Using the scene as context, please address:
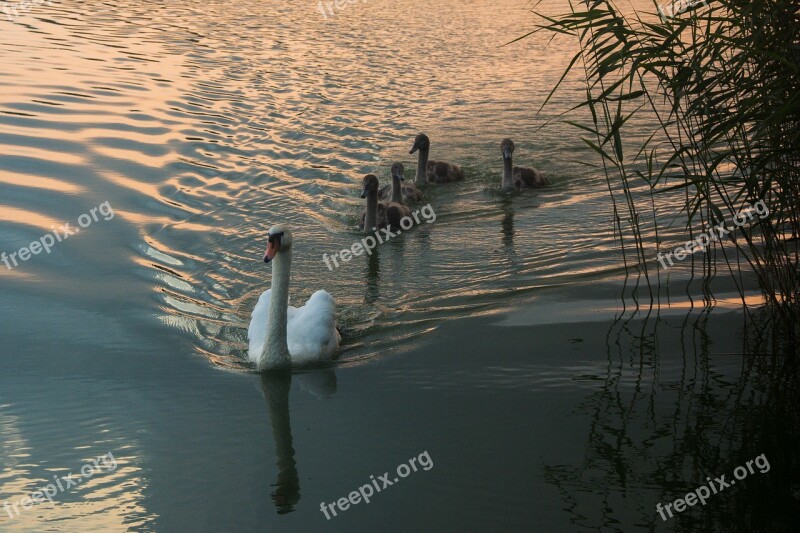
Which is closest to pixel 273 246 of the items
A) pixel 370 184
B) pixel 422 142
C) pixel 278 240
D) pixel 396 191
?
pixel 278 240

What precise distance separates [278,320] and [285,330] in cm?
9

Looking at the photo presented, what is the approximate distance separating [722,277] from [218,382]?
15.6 ft

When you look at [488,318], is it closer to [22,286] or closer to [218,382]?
[218,382]

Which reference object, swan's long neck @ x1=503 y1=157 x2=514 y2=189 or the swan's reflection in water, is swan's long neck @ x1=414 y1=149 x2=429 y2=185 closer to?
Answer: swan's long neck @ x1=503 y1=157 x2=514 y2=189

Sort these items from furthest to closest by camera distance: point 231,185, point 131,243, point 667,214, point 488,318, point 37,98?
point 37,98, point 231,185, point 667,214, point 131,243, point 488,318

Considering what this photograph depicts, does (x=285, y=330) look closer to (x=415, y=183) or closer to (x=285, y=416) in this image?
(x=285, y=416)

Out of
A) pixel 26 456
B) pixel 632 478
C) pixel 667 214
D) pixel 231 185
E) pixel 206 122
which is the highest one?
pixel 206 122

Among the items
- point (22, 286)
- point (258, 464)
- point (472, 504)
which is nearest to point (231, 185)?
point (22, 286)

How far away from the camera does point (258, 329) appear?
26.3ft

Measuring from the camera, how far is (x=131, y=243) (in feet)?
33.6

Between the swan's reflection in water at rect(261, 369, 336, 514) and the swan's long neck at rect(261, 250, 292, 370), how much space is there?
10 centimetres

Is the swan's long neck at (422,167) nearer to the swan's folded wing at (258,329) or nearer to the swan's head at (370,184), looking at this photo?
the swan's head at (370,184)

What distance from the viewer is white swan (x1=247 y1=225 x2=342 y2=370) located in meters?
7.57

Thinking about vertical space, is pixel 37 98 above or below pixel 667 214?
above
